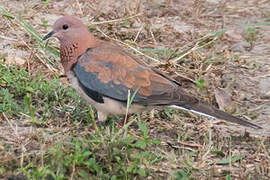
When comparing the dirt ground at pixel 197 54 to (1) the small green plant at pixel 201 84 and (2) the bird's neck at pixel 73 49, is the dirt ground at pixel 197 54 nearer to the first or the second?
(1) the small green plant at pixel 201 84

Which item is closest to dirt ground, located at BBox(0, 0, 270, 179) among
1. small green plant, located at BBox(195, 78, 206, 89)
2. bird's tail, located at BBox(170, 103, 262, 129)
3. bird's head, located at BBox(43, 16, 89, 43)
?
small green plant, located at BBox(195, 78, 206, 89)

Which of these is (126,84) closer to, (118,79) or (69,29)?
(118,79)

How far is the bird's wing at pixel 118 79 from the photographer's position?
353 centimetres

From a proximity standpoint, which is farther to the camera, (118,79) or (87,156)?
(118,79)

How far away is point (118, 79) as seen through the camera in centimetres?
355

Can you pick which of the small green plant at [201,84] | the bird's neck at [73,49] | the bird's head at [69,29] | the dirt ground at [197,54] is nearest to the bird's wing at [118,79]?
the bird's neck at [73,49]

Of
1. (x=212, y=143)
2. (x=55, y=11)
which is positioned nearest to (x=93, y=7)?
(x=55, y=11)

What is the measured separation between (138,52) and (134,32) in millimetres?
952

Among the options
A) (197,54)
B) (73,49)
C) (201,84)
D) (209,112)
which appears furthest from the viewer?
(197,54)

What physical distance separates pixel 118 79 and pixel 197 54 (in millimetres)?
1636

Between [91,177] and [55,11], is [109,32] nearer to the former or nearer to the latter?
[55,11]

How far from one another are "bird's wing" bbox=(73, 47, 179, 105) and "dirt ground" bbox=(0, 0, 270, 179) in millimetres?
395

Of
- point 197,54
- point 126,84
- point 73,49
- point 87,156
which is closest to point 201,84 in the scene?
point 197,54

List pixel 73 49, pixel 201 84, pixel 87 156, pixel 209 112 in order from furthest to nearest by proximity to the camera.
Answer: pixel 201 84 < pixel 73 49 < pixel 209 112 < pixel 87 156
